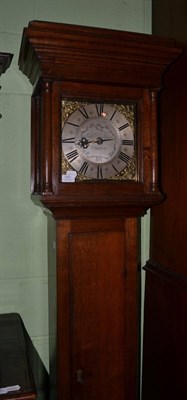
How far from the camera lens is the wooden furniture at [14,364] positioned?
34.9 inches

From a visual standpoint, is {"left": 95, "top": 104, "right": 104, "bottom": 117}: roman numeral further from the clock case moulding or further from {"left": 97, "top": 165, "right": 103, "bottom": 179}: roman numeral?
{"left": 97, "top": 165, "right": 103, "bottom": 179}: roman numeral

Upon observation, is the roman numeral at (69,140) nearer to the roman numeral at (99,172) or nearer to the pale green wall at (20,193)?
the roman numeral at (99,172)

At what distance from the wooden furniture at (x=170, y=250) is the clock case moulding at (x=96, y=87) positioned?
10 centimetres

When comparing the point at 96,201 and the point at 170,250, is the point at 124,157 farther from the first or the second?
the point at 170,250

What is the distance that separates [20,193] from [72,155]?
0.36 meters

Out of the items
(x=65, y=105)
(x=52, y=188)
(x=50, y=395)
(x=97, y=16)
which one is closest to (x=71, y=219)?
(x=52, y=188)

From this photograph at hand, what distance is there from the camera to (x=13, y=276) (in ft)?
4.53

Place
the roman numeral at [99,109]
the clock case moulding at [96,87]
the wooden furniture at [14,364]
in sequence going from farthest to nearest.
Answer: the roman numeral at [99,109] < the clock case moulding at [96,87] < the wooden furniture at [14,364]

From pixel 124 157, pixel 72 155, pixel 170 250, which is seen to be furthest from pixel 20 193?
pixel 170 250

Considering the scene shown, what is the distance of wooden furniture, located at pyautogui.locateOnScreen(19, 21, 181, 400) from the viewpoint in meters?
1.07

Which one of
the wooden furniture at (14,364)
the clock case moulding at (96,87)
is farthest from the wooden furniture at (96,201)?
the wooden furniture at (14,364)

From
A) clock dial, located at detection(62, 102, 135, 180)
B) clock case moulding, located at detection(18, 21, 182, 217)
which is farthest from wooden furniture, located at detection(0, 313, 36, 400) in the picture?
clock dial, located at detection(62, 102, 135, 180)

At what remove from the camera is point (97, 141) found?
45.2 inches

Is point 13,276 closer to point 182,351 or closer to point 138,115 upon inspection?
point 182,351
